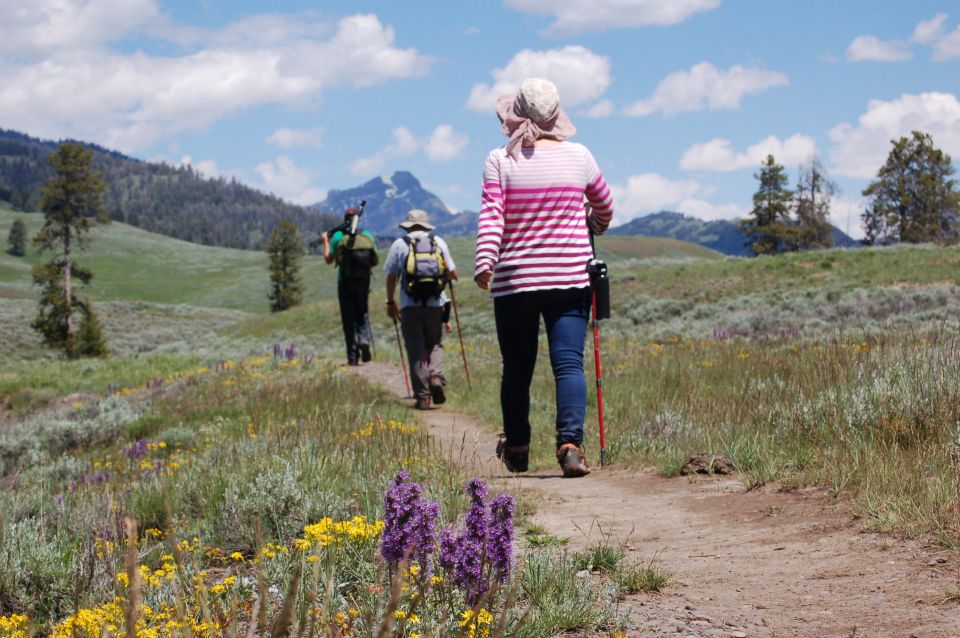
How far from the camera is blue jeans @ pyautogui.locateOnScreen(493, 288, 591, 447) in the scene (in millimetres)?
5875

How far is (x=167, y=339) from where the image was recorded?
213ft

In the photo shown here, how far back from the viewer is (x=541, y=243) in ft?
19.1

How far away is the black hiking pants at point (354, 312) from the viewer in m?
14.0

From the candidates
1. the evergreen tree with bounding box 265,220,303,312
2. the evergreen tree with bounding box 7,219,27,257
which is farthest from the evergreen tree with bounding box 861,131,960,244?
the evergreen tree with bounding box 7,219,27,257

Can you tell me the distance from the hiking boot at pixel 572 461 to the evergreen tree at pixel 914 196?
217 ft

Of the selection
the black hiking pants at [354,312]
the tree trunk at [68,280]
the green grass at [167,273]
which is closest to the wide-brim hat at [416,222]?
the black hiking pants at [354,312]

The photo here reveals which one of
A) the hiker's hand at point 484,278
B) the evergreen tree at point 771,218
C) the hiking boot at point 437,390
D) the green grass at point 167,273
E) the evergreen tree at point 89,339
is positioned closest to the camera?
the hiker's hand at point 484,278

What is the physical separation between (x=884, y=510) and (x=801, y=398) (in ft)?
8.66

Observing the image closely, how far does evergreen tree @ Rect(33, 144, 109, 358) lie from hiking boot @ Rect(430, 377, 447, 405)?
1814 inches

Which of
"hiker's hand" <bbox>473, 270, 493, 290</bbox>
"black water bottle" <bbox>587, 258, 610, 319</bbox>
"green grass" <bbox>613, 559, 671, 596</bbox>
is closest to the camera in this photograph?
"green grass" <bbox>613, 559, 671, 596</bbox>

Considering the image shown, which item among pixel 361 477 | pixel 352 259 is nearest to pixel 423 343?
pixel 352 259

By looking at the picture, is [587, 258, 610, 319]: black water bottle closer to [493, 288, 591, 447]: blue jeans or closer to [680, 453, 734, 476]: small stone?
[493, 288, 591, 447]: blue jeans

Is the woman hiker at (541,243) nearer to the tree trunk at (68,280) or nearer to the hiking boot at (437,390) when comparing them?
the hiking boot at (437,390)

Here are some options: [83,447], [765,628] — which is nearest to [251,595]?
[765,628]
